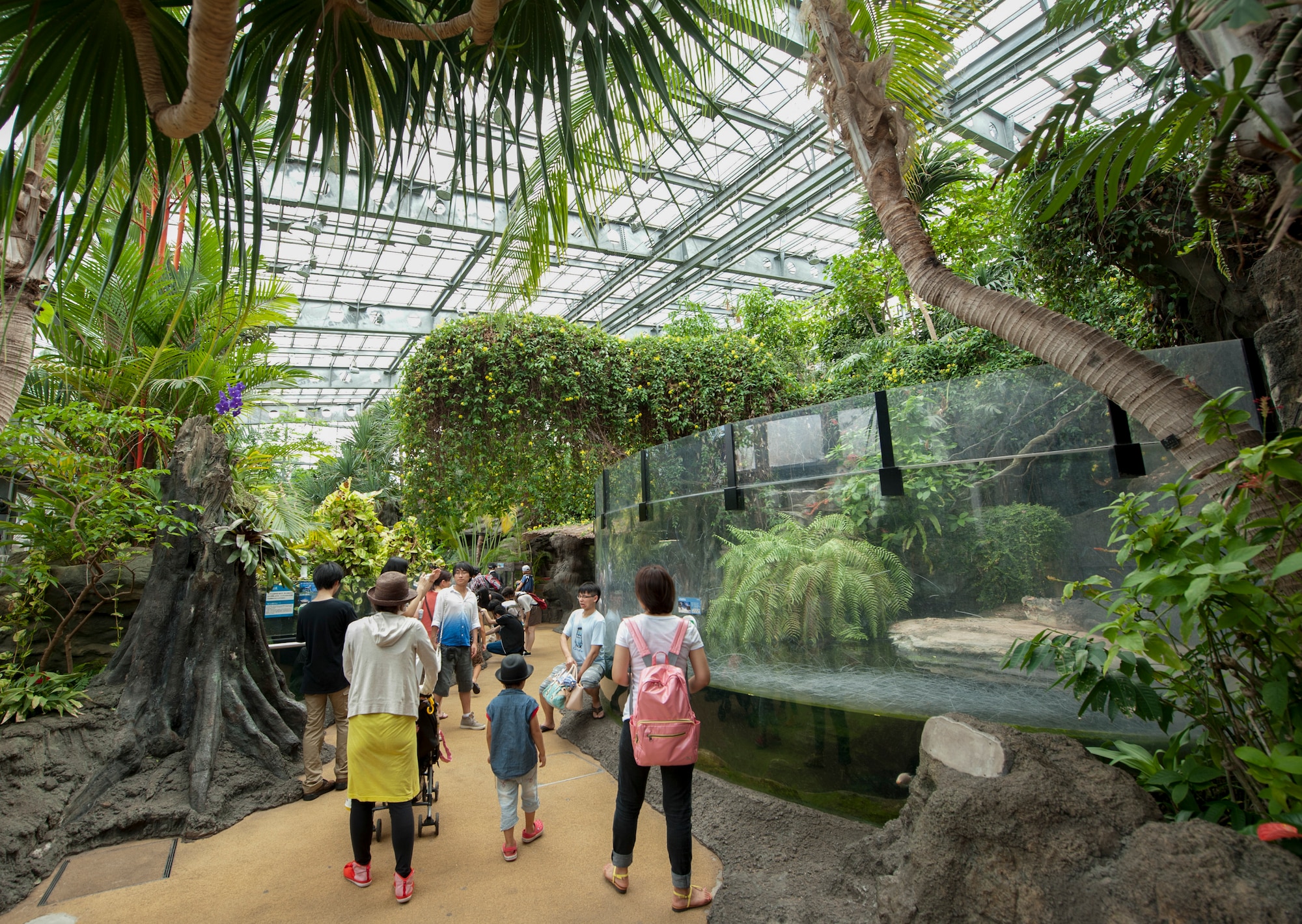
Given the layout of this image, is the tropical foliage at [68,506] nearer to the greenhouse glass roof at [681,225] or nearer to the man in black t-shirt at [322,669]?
the man in black t-shirt at [322,669]

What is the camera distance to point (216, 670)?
14.3ft

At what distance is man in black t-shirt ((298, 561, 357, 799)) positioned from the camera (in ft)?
13.3

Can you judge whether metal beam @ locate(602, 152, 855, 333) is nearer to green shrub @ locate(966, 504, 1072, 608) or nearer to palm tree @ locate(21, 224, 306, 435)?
green shrub @ locate(966, 504, 1072, 608)

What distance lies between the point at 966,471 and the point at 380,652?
9.94ft

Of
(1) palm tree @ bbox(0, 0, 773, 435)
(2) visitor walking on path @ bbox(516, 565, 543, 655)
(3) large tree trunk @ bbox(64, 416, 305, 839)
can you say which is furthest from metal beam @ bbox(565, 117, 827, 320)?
(2) visitor walking on path @ bbox(516, 565, 543, 655)

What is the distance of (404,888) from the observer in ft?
9.45

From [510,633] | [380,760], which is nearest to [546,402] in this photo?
[510,633]

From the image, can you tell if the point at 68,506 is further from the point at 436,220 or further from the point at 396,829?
the point at 436,220

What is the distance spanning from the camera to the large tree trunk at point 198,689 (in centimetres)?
383

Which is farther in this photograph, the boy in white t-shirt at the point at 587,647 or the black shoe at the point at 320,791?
the boy in white t-shirt at the point at 587,647

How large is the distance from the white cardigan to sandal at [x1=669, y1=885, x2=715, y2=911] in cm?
142

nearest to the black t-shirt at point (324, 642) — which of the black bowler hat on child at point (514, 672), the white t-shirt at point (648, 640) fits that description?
the black bowler hat on child at point (514, 672)

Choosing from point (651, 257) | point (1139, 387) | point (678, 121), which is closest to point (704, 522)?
point (1139, 387)

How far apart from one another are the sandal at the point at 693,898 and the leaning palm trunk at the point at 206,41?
10.3 feet
